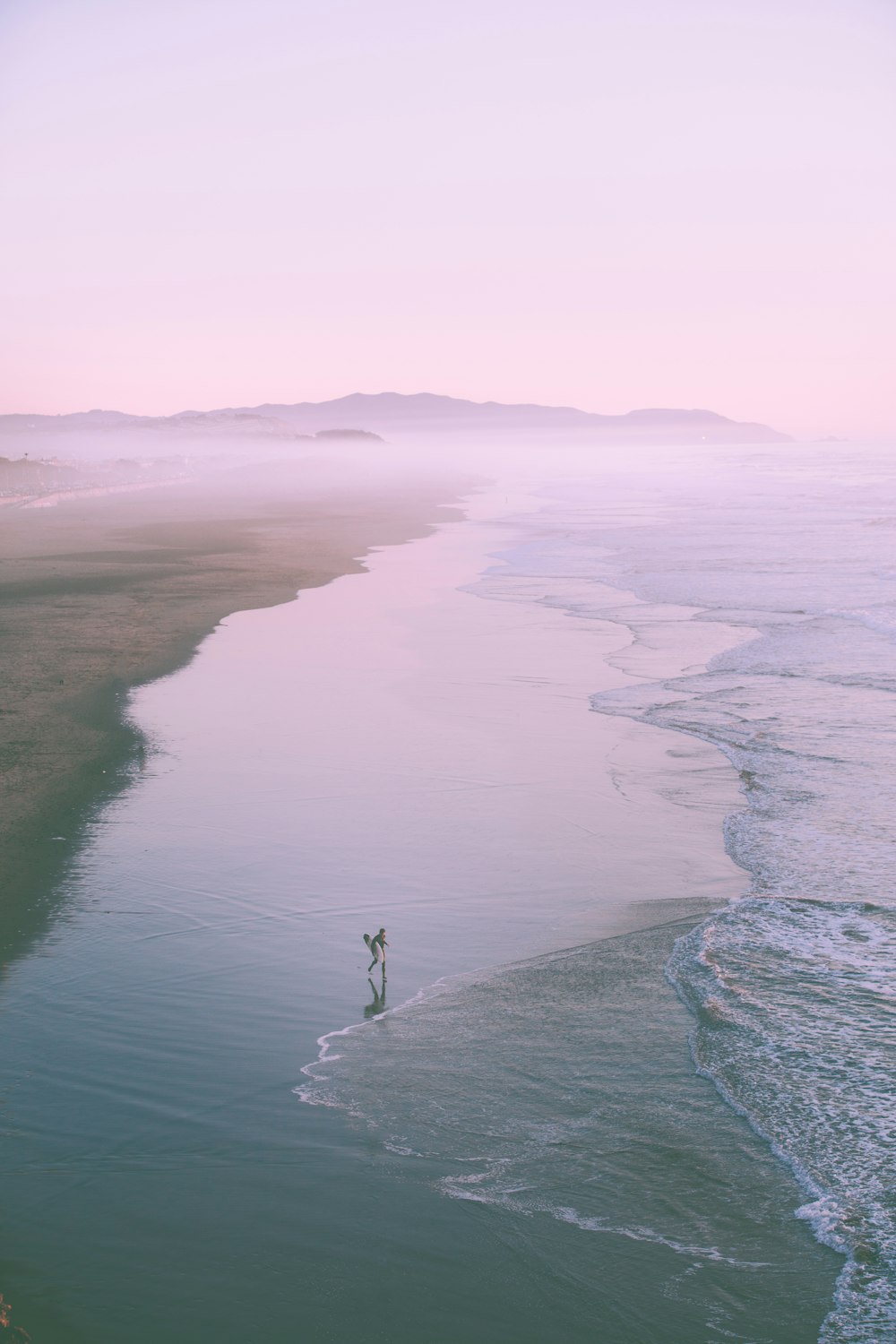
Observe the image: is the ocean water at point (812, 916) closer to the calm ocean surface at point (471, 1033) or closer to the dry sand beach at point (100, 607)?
the calm ocean surface at point (471, 1033)

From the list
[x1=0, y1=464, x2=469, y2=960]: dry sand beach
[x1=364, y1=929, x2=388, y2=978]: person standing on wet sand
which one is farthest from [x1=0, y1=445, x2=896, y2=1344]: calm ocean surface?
[x1=0, y1=464, x2=469, y2=960]: dry sand beach

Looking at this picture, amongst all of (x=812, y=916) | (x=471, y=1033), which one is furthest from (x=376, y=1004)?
(x=812, y=916)

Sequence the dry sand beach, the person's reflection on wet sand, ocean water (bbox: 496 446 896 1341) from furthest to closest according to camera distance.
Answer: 1. the dry sand beach
2. the person's reflection on wet sand
3. ocean water (bbox: 496 446 896 1341)

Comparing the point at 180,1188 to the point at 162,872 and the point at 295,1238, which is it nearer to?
the point at 295,1238

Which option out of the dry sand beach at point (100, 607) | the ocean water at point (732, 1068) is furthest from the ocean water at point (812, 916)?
the dry sand beach at point (100, 607)

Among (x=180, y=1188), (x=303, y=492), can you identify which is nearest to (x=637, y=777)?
(x=180, y=1188)

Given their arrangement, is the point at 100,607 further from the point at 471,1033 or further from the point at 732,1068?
the point at 732,1068

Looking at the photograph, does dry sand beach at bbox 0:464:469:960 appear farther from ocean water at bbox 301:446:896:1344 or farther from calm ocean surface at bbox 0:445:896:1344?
ocean water at bbox 301:446:896:1344

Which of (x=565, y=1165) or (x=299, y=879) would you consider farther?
(x=299, y=879)
